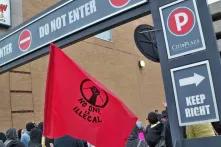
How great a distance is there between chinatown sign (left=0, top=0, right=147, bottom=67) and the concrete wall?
766 centimetres

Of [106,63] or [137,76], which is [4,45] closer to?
[106,63]

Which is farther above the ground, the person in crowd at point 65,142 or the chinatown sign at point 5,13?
the chinatown sign at point 5,13

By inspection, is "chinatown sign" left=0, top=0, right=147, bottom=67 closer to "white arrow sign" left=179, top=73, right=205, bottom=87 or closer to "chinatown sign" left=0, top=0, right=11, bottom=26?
"white arrow sign" left=179, top=73, right=205, bottom=87

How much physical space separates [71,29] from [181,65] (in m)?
2.04

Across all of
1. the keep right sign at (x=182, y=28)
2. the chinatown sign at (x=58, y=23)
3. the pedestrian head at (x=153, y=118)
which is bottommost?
the pedestrian head at (x=153, y=118)

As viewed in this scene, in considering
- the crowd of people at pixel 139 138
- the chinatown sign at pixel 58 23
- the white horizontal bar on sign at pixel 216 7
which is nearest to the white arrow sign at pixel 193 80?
the chinatown sign at pixel 58 23

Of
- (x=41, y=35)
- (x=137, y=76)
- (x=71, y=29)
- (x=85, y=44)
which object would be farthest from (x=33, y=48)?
(x=137, y=76)

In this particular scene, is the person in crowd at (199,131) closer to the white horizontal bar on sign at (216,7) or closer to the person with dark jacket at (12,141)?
the person with dark jacket at (12,141)

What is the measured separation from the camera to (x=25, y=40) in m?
6.59

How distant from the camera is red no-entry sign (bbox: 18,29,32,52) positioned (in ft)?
21.3

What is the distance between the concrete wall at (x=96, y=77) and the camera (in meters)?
14.6

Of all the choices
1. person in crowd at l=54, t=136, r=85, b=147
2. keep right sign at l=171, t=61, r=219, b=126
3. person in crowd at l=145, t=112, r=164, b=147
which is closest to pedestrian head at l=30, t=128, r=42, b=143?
person in crowd at l=54, t=136, r=85, b=147

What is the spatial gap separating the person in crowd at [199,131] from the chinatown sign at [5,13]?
11277 millimetres

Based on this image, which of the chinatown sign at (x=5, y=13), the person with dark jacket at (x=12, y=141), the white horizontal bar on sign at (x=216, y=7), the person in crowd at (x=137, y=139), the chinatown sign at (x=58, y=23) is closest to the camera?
the chinatown sign at (x=58, y=23)
